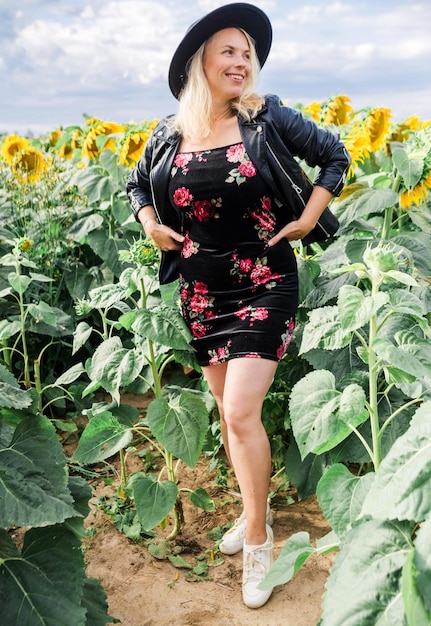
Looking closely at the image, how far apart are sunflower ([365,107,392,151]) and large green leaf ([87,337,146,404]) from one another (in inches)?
61.7

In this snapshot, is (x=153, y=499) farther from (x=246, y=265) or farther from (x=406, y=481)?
(x=406, y=481)

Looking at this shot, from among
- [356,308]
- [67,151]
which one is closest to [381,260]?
[356,308]

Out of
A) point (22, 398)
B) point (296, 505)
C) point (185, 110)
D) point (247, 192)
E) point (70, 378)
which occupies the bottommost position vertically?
point (296, 505)

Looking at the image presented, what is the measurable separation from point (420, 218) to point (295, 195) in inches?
30.2

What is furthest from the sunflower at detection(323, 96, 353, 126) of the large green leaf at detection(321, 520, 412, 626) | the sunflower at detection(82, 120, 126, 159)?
the large green leaf at detection(321, 520, 412, 626)

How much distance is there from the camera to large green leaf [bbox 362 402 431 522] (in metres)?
1.22

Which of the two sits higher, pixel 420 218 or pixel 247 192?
pixel 247 192

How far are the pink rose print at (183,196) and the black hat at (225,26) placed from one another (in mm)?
430

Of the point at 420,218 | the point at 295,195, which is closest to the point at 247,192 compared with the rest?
the point at 295,195

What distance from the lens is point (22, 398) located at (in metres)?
1.85

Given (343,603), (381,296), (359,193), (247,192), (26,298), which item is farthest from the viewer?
(26,298)

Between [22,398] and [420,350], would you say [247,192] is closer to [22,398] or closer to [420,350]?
[420,350]

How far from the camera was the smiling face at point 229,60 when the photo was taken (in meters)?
2.37

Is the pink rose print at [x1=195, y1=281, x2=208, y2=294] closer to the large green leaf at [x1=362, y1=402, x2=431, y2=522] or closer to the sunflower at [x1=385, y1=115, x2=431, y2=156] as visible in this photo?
the large green leaf at [x1=362, y1=402, x2=431, y2=522]
